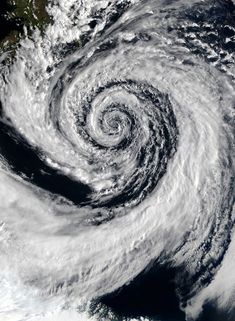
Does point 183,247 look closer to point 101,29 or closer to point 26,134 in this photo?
point 26,134

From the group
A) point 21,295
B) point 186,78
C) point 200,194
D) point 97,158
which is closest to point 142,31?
point 186,78

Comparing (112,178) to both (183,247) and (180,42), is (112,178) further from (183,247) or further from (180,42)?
(180,42)

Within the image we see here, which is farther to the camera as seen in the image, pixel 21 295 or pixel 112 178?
pixel 112 178

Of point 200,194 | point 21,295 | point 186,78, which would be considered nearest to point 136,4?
point 186,78

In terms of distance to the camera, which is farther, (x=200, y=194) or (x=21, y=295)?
(x=200, y=194)

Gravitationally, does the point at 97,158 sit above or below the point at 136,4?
below

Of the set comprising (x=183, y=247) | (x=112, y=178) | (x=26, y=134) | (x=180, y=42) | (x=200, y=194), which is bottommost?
(x=183, y=247)
